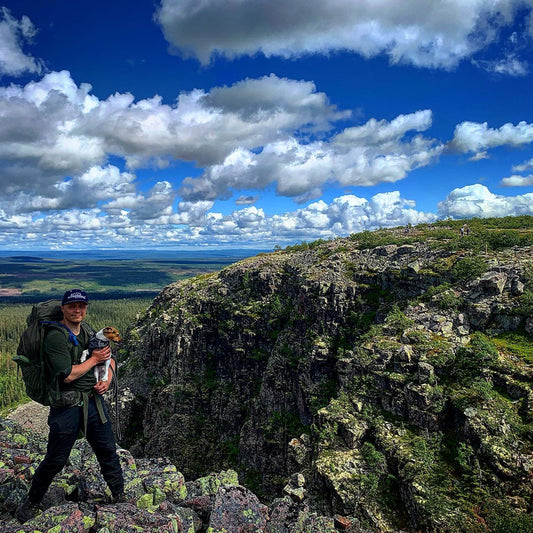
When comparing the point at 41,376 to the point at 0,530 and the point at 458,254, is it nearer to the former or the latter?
the point at 0,530

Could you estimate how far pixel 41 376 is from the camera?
349 inches

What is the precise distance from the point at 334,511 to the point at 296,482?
3430mm

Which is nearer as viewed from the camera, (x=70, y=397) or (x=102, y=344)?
(x=70, y=397)

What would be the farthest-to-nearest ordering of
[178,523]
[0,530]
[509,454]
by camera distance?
[509,454] < [178,523] < [0,530]

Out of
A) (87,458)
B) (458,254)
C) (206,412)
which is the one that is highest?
(458,254)

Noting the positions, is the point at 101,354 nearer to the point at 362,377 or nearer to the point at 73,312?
the point at 73,312

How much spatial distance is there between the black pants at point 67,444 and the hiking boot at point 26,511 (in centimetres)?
14

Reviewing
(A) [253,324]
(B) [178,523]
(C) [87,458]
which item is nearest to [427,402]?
(B) [178,523]

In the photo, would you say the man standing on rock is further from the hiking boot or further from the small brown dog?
the small brown dog

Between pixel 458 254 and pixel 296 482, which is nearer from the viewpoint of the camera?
pixel 296 482

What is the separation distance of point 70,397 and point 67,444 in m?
1.48

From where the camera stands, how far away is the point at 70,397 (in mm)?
9102

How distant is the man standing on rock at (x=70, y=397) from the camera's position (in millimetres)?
8789

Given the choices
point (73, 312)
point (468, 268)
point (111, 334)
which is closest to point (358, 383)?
point (468, 268)
